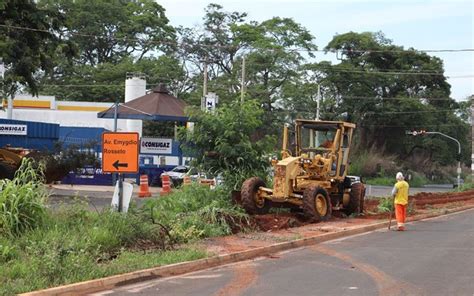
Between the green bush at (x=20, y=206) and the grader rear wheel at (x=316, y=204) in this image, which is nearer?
the green bush at (x=20, y=206)

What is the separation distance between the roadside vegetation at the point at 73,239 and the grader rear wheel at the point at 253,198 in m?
2.48

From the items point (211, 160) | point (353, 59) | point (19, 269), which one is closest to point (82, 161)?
point (211, 160)

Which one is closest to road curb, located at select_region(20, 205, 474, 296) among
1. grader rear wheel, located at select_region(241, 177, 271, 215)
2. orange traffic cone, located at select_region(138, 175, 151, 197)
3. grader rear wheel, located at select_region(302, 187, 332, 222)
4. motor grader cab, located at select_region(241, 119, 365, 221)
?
grader rear wheel, located at select_region(302, 187, 332, 222)

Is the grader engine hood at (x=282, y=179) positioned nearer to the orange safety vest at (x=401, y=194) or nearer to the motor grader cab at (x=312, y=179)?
the motor grader cab at (x=312, y=179)

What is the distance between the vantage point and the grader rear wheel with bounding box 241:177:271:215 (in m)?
16.8

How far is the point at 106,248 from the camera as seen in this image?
10.6 m

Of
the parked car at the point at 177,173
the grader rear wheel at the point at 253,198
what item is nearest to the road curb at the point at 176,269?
the grader rear wheel at the point at 253,198

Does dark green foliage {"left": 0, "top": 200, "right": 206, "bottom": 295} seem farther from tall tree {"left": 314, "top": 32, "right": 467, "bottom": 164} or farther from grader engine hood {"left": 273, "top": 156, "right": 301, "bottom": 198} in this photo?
Result: tall tree {"left": 314, "top": 32, "right": 467, "bottom": 164}

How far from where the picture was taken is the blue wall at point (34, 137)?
35.6 metres

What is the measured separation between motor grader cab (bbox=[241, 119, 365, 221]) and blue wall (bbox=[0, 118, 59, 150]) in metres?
20.6

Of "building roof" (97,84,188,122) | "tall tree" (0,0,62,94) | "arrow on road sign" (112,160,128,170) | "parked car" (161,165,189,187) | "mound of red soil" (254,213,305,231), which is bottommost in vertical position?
"mound of red soil" (254,213,305,231)

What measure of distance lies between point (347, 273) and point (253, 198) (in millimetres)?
6762

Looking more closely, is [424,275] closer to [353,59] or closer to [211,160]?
[211,160]

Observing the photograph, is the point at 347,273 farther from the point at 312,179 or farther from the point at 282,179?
the point at 312,179
